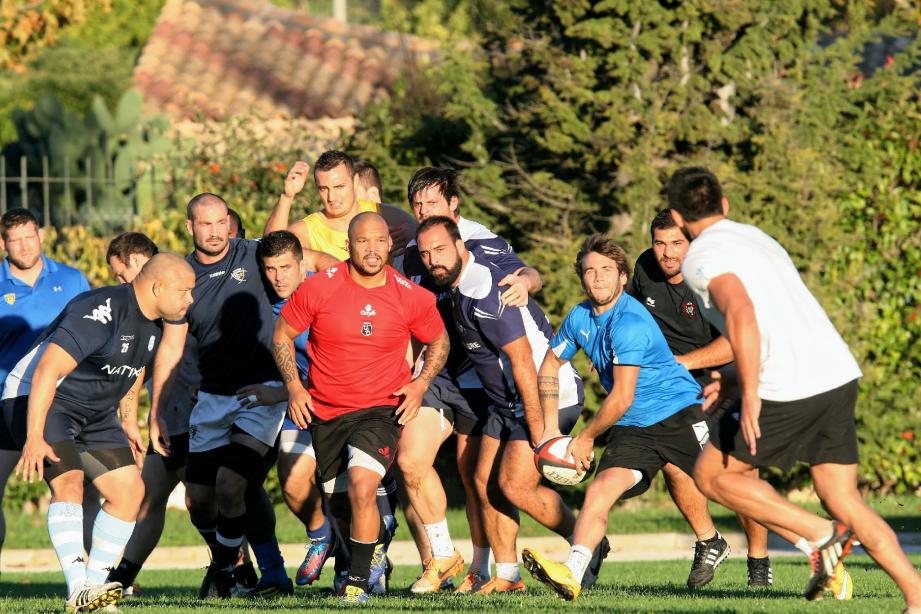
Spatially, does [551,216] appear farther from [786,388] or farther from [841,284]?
[786,388]

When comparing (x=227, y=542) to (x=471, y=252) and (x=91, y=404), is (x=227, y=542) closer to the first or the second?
(x=91, y=404)

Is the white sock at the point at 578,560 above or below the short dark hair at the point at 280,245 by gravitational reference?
below

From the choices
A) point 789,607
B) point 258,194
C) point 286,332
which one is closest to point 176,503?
point 258,194

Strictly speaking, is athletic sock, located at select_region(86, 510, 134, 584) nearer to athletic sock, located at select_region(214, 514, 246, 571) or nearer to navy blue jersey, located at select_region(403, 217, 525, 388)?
athletic sock, located at select_region(214, 514, 246, 571)

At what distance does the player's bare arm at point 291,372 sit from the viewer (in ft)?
29.0

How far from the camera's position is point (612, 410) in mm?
8562

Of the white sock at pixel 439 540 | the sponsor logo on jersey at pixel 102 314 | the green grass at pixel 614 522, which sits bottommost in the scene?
the green grass at pixel 614 522

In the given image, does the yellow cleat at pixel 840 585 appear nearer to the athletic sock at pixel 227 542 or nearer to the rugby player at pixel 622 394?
the rugby player at pixel 622 394

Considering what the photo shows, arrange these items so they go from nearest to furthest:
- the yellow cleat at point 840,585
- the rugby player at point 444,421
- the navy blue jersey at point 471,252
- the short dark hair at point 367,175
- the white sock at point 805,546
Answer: the white sock at point 805,546, the yellow cleat at point 840,585, the rugby player at point 444,421, the navy blue jersey at point 471,252, the short dark hair at point 367,175

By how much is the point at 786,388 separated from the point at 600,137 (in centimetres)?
807

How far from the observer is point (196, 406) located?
9.87m

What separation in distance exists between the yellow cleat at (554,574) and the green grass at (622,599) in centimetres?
9

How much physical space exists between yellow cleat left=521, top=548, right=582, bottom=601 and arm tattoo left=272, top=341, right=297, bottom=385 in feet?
6.47

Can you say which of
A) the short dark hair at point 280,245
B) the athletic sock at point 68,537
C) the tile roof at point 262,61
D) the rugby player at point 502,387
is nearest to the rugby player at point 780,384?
the rugby player at point 502,387
